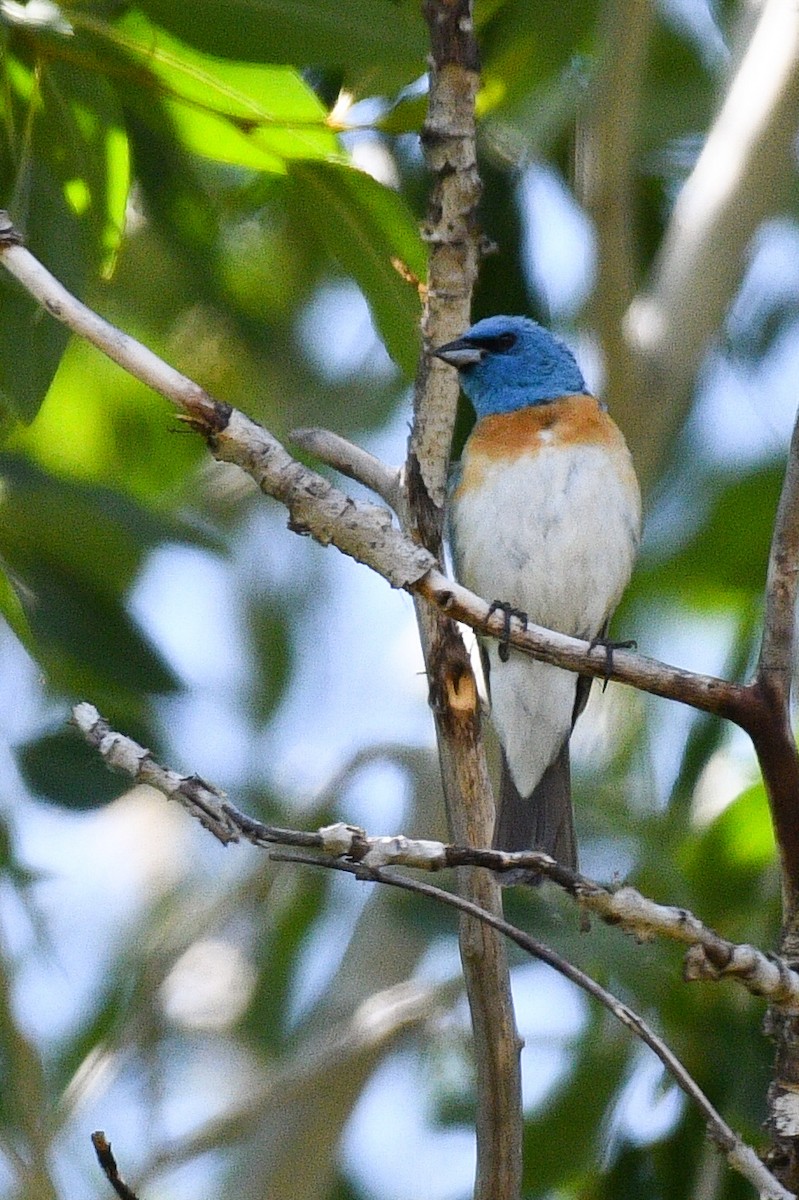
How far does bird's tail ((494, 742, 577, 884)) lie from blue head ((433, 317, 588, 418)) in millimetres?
885

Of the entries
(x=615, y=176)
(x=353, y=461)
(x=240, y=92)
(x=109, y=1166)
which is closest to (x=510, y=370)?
(x=615, y=176)

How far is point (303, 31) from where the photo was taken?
3033 mm

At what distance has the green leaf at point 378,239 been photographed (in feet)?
10.3

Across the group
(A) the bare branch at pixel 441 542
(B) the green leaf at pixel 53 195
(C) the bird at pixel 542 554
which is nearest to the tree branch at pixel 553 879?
(A) the bare branch at pixel 441 542

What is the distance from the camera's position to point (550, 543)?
3914 mm

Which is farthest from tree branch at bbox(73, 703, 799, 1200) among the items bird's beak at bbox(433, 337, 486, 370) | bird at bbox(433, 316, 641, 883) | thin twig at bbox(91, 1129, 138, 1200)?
bird at bbox(433, 316, 641, 883)

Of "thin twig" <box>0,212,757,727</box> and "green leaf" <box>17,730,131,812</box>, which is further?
"green leaf" <box>17,730,131,812</box>

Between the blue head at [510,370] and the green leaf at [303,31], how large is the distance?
4.31ft

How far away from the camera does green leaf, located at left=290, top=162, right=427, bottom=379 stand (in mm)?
3146

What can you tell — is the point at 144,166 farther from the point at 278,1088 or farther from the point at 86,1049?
the point at 86,1049

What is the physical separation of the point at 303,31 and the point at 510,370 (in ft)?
4.80

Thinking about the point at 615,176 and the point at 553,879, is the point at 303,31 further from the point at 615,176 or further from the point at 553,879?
the point at 553,879

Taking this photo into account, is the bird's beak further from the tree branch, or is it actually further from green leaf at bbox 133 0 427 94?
the tree branch

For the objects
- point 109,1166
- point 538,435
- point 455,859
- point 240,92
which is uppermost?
point 538,435
